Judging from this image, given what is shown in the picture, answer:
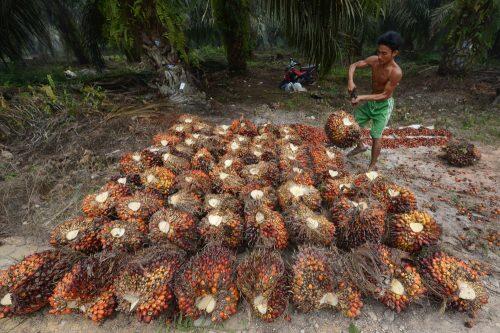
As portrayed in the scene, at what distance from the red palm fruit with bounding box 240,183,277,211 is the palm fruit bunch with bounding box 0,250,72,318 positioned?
1.17 meters

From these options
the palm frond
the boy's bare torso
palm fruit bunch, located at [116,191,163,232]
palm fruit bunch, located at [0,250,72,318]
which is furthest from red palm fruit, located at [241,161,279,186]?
the palm frond

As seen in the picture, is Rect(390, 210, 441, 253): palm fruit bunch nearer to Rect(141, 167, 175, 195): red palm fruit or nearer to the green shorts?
the green shorts

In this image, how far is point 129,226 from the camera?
1.84 metres

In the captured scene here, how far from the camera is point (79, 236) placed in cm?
184

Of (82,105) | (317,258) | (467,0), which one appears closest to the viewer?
(317,258)

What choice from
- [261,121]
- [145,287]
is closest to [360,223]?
[145,287]

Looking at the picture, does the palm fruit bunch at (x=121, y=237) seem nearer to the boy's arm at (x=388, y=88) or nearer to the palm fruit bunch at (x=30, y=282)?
the palm fruit bunch at (x=30, y=282)

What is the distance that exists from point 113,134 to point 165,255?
2762 millimetres

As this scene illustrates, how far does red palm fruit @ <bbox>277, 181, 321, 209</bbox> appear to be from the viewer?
6.74ft

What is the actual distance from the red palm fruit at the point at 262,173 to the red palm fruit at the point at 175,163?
526 millimetres

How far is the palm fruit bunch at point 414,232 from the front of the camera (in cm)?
179

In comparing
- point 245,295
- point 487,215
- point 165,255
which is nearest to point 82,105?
point 165,255

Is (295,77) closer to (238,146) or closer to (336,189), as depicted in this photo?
(238,146)

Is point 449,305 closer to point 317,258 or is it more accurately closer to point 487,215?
point 317,258
